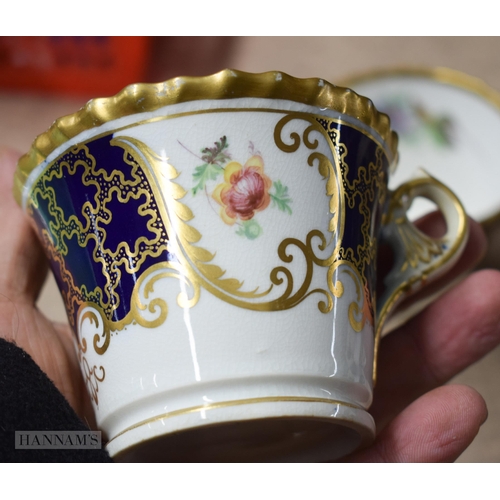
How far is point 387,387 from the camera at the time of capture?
2.15 ft

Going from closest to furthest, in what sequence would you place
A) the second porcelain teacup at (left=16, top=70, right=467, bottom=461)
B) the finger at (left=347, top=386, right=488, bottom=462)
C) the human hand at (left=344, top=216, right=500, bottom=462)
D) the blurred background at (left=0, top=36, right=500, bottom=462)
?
the second porcelain teacup at (left=16, top=70, right=467, bottom=461) → the finger at (left=347, top=386, right=488, bottom=462) → the human hand at (left=344, top=216, right=500, bottom=462) → the blurred background at (left=0, top=36, right=500, bottom=462)

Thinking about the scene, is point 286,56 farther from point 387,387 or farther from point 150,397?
point 150,397

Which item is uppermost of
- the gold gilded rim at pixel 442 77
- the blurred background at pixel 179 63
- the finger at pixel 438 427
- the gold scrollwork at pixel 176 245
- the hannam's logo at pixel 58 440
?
the blurred background at pixel 179 63

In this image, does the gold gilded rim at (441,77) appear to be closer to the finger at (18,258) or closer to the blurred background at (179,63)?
the blurred background at (179,63)

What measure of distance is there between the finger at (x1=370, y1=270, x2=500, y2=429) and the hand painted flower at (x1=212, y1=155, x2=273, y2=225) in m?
0.34

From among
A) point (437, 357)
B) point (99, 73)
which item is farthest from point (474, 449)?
point (99, 73)

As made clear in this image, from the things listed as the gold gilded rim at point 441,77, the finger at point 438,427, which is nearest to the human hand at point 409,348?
the finger at point 438,427

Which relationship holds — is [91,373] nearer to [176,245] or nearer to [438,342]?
[176,245]

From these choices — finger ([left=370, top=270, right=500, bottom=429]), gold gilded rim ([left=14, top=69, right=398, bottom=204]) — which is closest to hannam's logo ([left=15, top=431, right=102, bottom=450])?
gold gilded rim ([left=14, top=69, right=398, bottom=204])

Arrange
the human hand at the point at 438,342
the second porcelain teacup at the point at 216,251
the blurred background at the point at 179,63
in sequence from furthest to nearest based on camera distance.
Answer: the blurred background at the point at 179,63, the human hand at the point at 438,342, the second porcelain teacup at the point at 216,251

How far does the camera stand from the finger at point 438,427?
507 millimetres

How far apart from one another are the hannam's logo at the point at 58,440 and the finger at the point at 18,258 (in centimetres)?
21

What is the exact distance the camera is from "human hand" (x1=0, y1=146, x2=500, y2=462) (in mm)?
512

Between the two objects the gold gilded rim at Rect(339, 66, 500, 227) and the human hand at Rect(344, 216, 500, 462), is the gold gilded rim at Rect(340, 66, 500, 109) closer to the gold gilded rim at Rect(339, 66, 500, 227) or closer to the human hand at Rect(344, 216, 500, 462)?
the gold gilded rim at Rect(339, 66, 500, 227)
